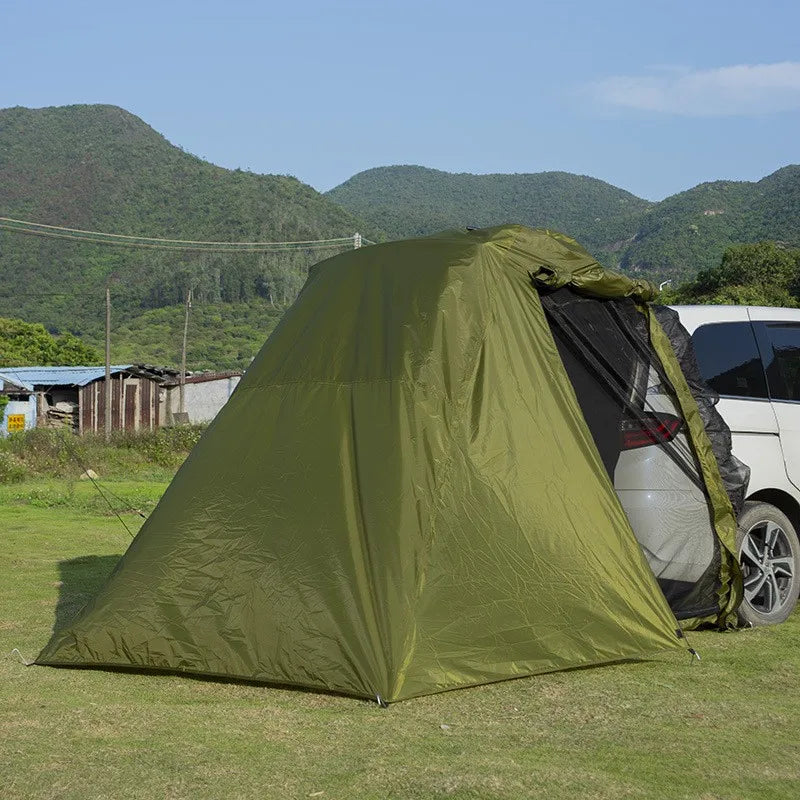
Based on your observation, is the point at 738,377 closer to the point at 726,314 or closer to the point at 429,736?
the point at 726,314

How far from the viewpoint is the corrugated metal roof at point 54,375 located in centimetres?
4569

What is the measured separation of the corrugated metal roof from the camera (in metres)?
45.7

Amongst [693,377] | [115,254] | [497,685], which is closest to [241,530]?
[497,685]

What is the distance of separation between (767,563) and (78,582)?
212 inches

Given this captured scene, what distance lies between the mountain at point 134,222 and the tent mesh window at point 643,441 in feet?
223

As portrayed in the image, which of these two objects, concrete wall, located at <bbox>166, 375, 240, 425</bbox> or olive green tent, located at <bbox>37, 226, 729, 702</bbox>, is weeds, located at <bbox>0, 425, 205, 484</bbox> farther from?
concrete wall, located at <bbox>166, 375, 240, 425</bbox>

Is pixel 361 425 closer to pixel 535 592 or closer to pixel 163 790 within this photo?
pixel 535 592

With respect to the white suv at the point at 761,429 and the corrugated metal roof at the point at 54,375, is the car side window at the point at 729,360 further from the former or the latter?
the corrugated metal roof at the point at 54,375

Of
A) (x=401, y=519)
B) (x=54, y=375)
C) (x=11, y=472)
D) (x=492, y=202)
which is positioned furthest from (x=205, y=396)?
(x=492, y=202)

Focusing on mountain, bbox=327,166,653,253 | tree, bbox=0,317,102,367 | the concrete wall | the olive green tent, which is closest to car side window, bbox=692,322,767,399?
the olive green tent

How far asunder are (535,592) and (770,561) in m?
2.25

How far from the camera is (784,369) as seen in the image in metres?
7.61

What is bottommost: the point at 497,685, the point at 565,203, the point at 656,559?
the point at 497,685

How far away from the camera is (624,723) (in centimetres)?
504
